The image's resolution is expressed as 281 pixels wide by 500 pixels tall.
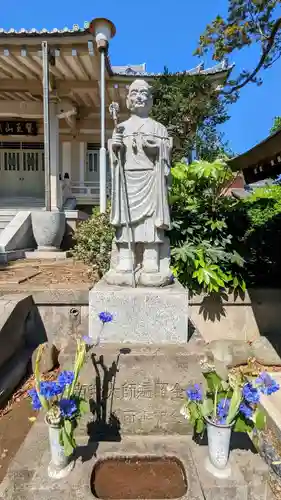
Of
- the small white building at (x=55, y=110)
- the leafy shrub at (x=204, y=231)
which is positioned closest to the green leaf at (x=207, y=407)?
the leafy shrub at (x=204, y=231)

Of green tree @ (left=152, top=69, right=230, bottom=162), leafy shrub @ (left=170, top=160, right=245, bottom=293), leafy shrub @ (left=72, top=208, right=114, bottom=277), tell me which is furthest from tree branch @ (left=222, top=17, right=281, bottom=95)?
leafy shrub @ (left=72, top=208, right=114, bottom=277)

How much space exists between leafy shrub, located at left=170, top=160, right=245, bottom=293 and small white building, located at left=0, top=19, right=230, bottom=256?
448cm

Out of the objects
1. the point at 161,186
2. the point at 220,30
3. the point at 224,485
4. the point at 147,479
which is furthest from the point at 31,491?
the point at 220,30

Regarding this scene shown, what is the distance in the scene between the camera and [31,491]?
5.39ft

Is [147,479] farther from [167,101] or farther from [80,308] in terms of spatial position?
[167,101]

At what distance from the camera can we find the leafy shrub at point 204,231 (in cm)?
438

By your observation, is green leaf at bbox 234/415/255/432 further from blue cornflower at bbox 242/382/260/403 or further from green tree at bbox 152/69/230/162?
green tree at bbox 152/69/230/162

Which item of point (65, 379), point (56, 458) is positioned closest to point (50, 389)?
point (65, 379)

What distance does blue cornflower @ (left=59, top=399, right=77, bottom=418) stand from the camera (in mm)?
1688

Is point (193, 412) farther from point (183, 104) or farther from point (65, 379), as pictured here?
point (183, 104)

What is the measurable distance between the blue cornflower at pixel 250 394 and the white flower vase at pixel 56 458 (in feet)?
3.27

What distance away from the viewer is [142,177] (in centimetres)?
276

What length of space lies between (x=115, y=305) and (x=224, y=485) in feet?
4.45

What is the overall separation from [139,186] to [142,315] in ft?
3.56
